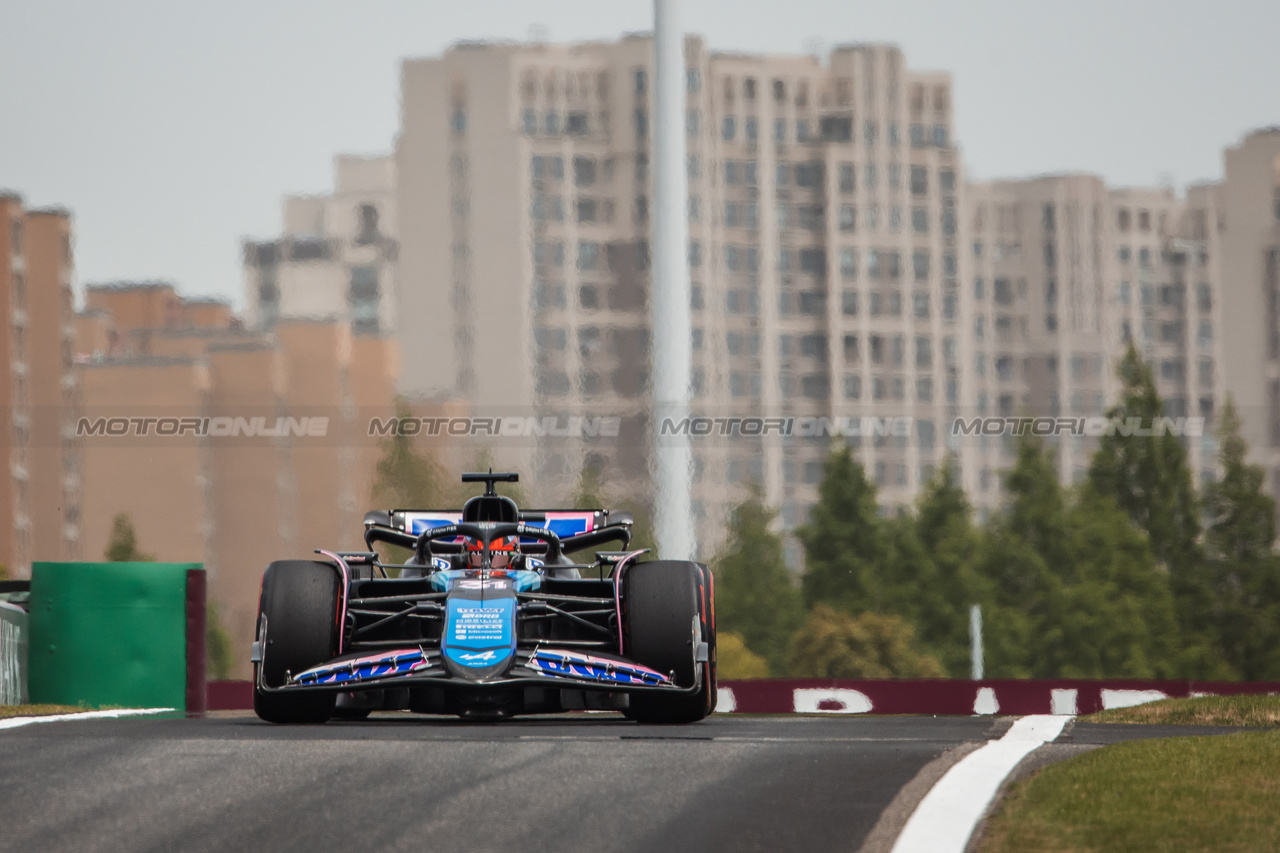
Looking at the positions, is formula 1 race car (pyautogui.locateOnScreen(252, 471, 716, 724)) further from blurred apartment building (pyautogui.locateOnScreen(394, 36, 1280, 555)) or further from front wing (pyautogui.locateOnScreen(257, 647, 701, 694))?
blurred apartment building (pyautogui.locateOnScreen(394, 36, 1280, 555))

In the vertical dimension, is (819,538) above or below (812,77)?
below

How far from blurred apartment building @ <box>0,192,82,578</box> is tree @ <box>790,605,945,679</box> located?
41721 millimetres

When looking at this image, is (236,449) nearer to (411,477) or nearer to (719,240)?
(719,240)

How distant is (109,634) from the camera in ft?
56.2

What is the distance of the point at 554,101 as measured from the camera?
115875 mm

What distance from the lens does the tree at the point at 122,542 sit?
3287 inches

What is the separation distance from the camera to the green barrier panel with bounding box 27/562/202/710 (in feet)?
55.6

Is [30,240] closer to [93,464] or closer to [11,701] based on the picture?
[93,464]

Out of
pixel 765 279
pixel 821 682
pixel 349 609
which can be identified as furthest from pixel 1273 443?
pixel 349 609

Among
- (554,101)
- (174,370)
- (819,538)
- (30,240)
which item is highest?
(554,101)

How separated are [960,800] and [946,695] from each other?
1263cm

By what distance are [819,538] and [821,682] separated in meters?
52.3

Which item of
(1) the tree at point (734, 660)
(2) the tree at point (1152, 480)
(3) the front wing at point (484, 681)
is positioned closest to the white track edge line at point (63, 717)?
(3) the front wing at point (484, 681)

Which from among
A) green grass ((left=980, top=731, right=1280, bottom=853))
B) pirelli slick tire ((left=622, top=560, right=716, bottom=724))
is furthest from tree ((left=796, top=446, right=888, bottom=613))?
green grass ((left=980, top=731, right=1280, bottom=853))
